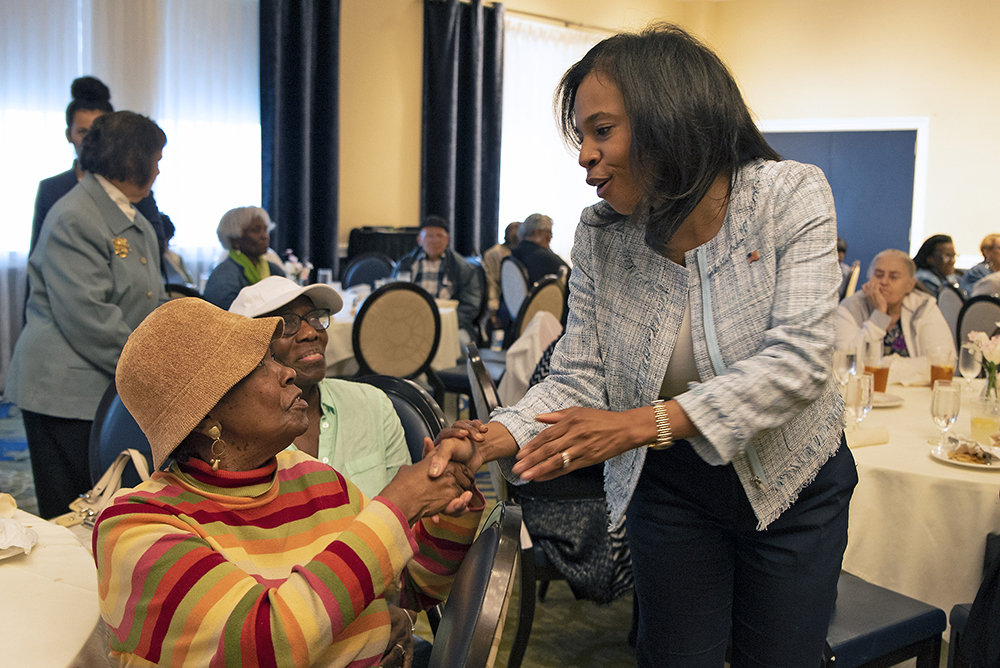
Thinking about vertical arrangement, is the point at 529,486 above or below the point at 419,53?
below

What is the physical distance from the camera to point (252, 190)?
298 inches

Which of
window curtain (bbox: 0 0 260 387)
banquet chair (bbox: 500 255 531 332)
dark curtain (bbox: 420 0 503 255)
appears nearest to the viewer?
banquet chair (bbox: 500 255 531 332)

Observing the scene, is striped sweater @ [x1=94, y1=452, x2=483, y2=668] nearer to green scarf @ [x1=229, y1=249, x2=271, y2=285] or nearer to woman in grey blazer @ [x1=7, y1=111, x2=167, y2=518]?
woman in grey blazer @ [x1=7, y1=111, x2=167, y2=518]

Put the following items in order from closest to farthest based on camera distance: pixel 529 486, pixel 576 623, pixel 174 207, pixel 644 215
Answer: pixel 644 215, pixel 529 486, pixel 576 623, pixel 174 207

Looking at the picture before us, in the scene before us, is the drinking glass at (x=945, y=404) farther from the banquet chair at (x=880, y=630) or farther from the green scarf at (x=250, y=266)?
the green scarf at (x=250, y=266)

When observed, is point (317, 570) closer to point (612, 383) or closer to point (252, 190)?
point (612, 383)

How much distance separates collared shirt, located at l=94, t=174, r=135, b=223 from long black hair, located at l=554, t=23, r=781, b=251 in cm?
180

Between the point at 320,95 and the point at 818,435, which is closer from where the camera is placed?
the point at 818,435

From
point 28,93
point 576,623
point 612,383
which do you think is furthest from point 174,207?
point 612,383

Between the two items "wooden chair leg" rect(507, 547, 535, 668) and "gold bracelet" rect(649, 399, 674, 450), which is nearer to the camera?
"gold bracelet" rect(649, 399, 674, 450)

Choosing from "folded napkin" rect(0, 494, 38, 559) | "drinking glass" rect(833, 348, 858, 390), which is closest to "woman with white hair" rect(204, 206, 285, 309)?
"folded napkin" rect(0, 494, 38, 559)

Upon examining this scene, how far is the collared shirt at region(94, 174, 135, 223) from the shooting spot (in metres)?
2.49

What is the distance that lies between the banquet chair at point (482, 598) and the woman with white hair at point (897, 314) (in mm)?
2830

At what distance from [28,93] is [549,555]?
6.17 m
